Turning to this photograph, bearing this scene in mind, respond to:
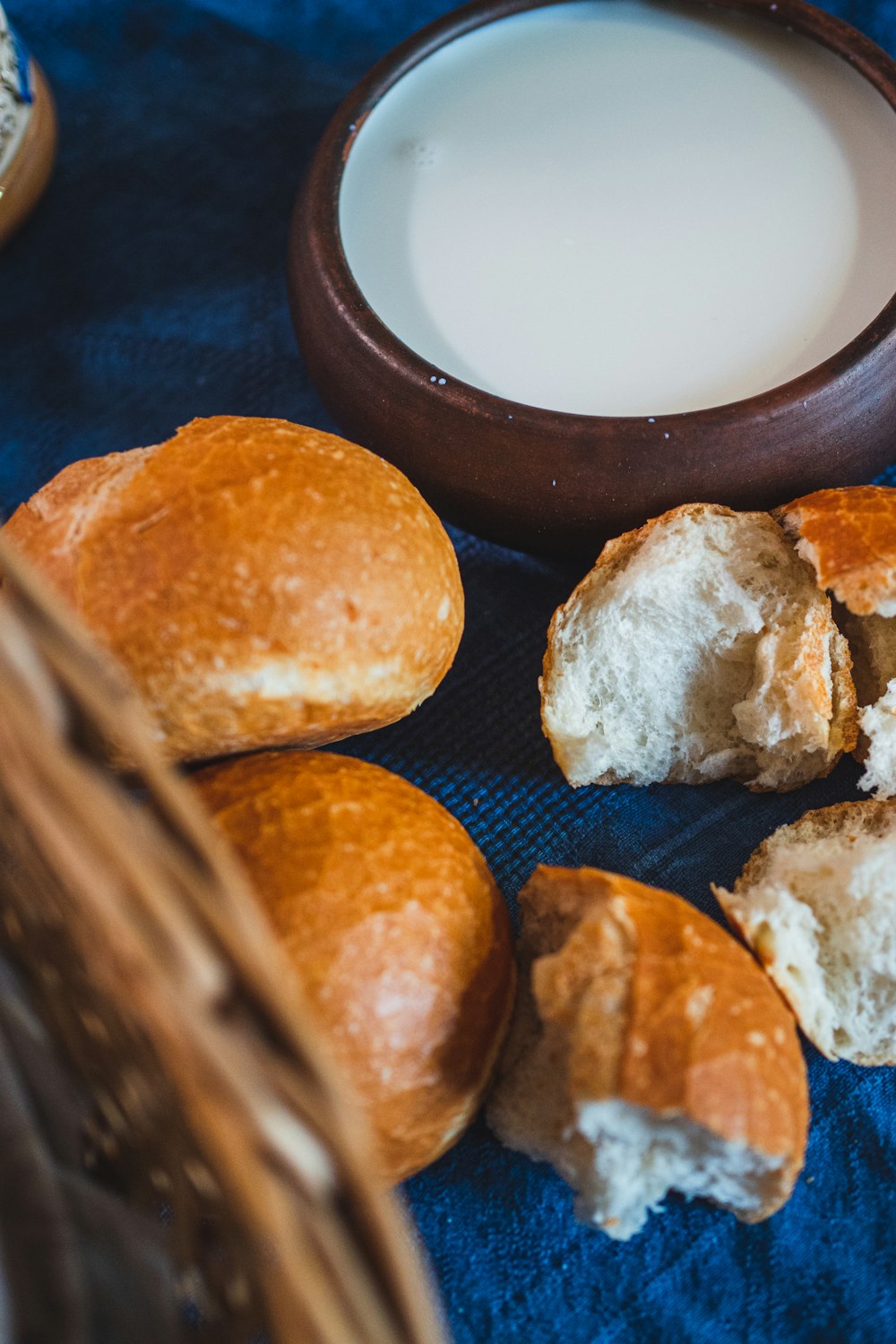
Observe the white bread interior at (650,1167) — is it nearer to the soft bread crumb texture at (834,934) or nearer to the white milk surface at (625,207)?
the soft bread crumb texture at (834,934)

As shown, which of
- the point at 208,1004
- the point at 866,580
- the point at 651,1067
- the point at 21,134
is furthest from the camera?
the point at 21,134

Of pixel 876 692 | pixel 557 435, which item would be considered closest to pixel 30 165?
pixel 557 435

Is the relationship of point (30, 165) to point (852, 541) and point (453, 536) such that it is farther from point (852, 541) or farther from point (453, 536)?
point (852, 541)

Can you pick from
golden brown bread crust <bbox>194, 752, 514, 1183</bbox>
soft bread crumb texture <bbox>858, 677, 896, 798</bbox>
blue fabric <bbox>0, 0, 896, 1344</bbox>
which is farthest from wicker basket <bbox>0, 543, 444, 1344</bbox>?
soft bread crumb texture <bbox>858, 677, 896, 798</bbox>

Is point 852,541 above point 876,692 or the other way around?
above

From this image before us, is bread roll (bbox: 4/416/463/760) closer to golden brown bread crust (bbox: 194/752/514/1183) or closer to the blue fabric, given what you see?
golden brown bread crust (bbox: 194/752/514/1183)

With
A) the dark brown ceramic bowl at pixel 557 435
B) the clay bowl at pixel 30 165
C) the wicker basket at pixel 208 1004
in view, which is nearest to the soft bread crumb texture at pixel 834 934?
the dark brown ceramic bowl at pixel 557 435
